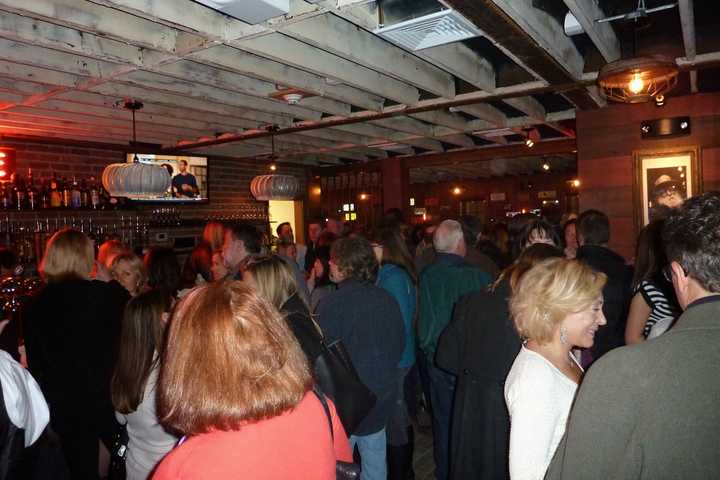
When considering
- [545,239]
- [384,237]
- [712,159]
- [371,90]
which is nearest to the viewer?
[545,239]

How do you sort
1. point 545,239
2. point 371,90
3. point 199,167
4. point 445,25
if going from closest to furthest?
1. point 445,25
2. point 545,239
3. point 371,90
4. point 199,167

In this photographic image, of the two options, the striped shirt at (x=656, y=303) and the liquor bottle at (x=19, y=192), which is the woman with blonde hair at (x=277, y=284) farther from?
the liquor bottle at (x=19, y=192)

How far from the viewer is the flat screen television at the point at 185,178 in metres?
6.96

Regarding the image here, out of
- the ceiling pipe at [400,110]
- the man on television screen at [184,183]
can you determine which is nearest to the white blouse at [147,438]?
the ceiling pipe at [400,110]

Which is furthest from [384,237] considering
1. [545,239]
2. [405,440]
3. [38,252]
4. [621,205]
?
[38,252]

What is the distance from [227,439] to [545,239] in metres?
2.52

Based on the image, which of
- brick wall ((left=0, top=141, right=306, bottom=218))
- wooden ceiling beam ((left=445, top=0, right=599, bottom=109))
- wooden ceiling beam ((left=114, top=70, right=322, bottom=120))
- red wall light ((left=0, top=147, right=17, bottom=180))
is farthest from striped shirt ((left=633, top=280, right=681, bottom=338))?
red wall light ((left=0, top=147, right=17, bottom=180))

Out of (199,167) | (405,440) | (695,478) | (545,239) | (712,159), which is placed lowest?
(405,440)

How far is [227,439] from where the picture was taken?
3.45 feet

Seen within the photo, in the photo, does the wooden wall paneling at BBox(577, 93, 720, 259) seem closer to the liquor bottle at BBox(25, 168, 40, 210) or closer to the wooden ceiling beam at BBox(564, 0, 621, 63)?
the wooden ceiling beam at BBox(564, 0, 621, 63)

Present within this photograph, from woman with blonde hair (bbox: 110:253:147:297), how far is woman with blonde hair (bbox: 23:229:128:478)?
3.10 feet

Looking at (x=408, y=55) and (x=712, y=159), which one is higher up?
(x=408, y=55)

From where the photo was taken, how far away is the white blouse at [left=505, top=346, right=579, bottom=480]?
1527 mm

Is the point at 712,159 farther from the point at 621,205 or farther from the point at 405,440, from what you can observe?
the point at 405,440
